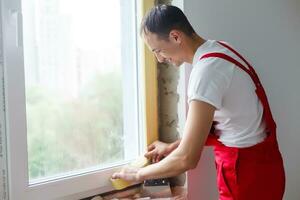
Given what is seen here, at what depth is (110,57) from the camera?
1386 mm

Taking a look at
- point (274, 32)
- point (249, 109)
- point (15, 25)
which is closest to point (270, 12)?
point (274, 32)

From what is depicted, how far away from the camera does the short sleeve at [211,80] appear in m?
1.04

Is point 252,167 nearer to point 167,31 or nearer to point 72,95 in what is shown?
point 167,31

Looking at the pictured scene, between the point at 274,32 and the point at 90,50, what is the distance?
0.84 metres

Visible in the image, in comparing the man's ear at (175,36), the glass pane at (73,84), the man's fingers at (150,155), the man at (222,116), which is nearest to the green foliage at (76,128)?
the glass pane at (73,84)

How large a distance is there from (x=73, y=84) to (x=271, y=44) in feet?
2.90

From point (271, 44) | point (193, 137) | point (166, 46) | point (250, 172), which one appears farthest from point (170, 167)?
point (271, 44)

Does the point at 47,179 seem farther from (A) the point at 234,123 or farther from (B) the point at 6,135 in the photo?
(A) the point at 234,123

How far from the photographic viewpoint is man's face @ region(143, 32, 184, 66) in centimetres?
115

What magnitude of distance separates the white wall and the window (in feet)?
0.87

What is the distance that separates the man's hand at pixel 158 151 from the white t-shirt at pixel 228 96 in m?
0.26

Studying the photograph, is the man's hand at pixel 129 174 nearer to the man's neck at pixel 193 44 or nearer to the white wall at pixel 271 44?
the white wall at pixel 271 44

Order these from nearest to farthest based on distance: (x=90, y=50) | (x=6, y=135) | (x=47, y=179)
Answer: (x=6, y=135) → (x=47, y=179) → (x=90, y=50)

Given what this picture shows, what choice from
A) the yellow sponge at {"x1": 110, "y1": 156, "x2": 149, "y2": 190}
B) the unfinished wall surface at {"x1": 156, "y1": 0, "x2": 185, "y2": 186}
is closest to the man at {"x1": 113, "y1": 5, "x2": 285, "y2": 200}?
the yellow sponge at {"x1": 110, "y1": 156, "x2": 149, "y2": 190}
